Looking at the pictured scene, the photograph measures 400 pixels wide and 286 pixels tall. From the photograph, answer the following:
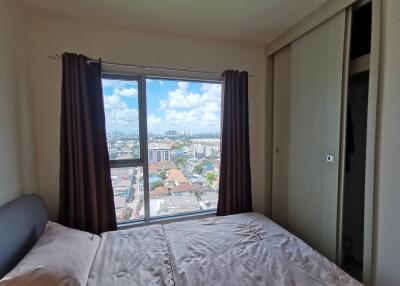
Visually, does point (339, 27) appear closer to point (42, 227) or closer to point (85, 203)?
point (85, 203)

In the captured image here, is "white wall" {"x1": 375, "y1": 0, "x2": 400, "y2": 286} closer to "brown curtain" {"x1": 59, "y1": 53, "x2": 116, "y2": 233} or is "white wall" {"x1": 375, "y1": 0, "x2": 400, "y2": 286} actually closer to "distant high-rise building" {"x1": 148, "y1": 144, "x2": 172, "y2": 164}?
"distant high-rise building" {"x1": 148, "y1": 144, "x2": 172, "y2": 164}

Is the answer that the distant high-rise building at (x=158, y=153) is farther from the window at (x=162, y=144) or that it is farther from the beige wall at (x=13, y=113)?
the beige wall at (x=13, y=113)

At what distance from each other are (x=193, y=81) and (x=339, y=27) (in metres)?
1.47

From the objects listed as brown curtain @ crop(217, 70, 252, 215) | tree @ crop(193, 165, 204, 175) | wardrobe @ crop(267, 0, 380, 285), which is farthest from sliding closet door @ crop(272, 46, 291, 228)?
tree @ crop(193, 165, 204, 175)

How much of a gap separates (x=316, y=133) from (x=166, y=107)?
63.1 inches

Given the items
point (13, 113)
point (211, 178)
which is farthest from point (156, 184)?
point (13, 113)

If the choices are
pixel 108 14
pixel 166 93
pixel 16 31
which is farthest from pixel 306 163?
pixel 16 31

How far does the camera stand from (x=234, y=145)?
2434mm

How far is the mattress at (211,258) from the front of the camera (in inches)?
46.7

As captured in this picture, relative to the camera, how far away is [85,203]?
2.00 m

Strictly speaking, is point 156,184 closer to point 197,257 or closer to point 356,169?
point 197,257

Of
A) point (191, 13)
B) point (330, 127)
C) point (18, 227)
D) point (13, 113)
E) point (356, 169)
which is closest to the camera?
point (18, 227)

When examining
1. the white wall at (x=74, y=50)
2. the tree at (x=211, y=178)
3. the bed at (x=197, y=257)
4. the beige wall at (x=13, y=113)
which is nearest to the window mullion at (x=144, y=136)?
the white wall at (x=74, y=50)

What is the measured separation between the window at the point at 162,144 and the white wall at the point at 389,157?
1.57 metres
